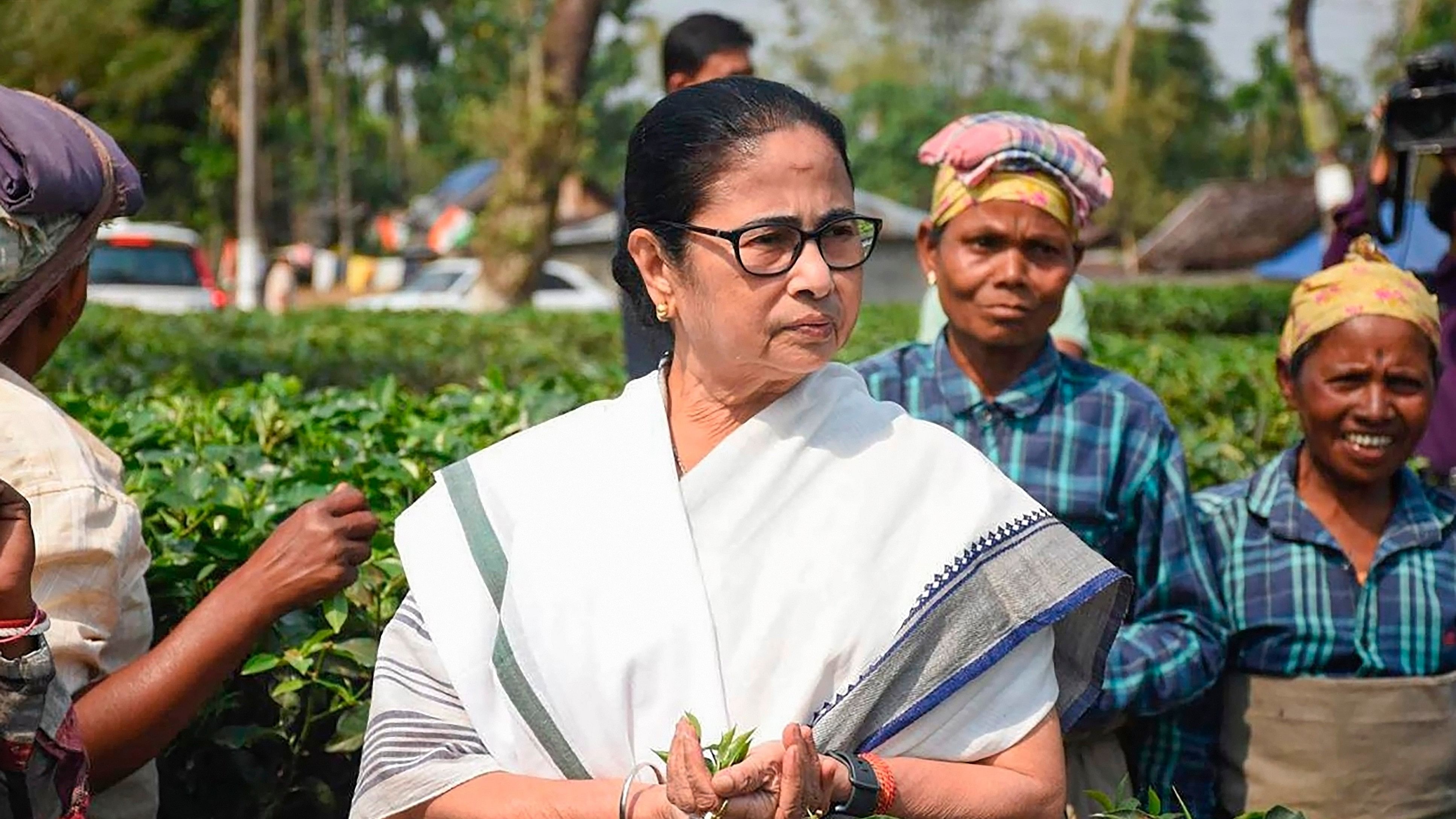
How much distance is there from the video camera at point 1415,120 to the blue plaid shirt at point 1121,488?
1740 millimetres

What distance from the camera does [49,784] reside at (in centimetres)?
210

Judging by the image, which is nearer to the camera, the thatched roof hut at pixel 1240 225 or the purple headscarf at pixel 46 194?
the purple headscarf at pixel 46 194

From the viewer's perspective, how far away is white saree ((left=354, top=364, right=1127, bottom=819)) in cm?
214

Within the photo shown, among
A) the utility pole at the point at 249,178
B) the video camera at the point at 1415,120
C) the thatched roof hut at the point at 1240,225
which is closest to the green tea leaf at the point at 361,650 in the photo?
the video camera at the point at 1415,120

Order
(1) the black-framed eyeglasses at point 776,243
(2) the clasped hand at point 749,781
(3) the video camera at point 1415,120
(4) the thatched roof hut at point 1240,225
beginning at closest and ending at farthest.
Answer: (2) the clasped hand at point 749,781 → (1) the black-framed eyeglasses at point 776,243 → (3) the video camera at point 1415,120 → (4) the thatched roof hut at point 1240,225

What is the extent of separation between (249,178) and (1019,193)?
24244mm

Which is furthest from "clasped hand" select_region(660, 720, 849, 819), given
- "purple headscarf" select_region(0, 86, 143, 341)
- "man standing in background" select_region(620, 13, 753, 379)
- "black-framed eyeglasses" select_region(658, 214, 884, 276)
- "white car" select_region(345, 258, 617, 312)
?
"white car" select_region(345, 258, 617, 312)

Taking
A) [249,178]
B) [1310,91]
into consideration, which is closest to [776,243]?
[1310,91]

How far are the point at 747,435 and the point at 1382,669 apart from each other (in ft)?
4.57

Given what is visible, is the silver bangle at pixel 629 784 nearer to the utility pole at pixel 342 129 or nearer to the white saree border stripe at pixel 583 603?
the white saree border stripe at pixel 583 603

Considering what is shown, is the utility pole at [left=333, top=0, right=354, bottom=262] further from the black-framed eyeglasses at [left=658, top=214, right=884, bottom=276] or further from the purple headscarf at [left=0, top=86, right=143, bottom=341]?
the black-framed eyeglasses at [left=658, top=214, right=884, bottom=276]

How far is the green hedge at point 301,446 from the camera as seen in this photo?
296 centimetres

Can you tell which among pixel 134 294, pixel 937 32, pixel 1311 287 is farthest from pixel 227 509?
pixel 937 32

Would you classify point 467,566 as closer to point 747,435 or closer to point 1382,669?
point 747,435
